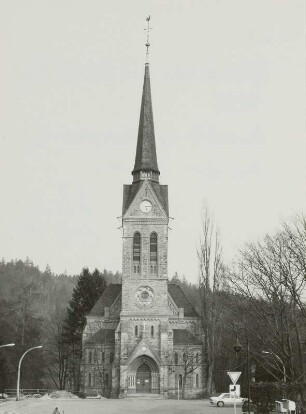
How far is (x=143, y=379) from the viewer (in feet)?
176

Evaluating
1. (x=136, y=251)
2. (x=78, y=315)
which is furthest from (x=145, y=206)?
(x=78, y=315)

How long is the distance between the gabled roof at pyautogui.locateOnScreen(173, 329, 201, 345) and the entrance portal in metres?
4.34

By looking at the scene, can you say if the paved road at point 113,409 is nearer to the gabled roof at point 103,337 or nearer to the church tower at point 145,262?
the church tower at point 145,262

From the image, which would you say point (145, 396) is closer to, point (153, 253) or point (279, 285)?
point (153, 253)

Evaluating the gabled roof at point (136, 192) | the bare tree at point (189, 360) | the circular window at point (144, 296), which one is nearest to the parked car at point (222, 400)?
the bare tree at point (189, 360)

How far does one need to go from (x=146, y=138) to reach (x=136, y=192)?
21.1 ft

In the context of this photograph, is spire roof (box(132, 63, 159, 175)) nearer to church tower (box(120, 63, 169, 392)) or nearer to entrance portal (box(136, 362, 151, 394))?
church tower (box(120, 63, 169, 392))

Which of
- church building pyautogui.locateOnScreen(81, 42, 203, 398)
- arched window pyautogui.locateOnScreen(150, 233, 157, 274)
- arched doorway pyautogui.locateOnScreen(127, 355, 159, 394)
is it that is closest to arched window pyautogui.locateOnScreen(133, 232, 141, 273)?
church building pyautogui.locateOnScreen(81, 42, 203, 398)

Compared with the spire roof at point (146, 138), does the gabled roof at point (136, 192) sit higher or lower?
lower

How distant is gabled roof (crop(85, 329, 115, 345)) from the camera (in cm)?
5750

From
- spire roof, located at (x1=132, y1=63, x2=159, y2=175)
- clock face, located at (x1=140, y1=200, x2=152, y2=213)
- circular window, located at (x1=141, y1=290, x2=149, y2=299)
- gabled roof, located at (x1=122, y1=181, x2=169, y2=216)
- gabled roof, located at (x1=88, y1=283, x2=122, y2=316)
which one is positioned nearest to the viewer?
circular window, located at (x1=141, y1=290, x2=149, y2=299)

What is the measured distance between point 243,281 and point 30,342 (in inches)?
1828

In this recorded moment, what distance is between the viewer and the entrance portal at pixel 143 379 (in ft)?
175

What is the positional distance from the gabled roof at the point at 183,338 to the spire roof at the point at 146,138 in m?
16.7
